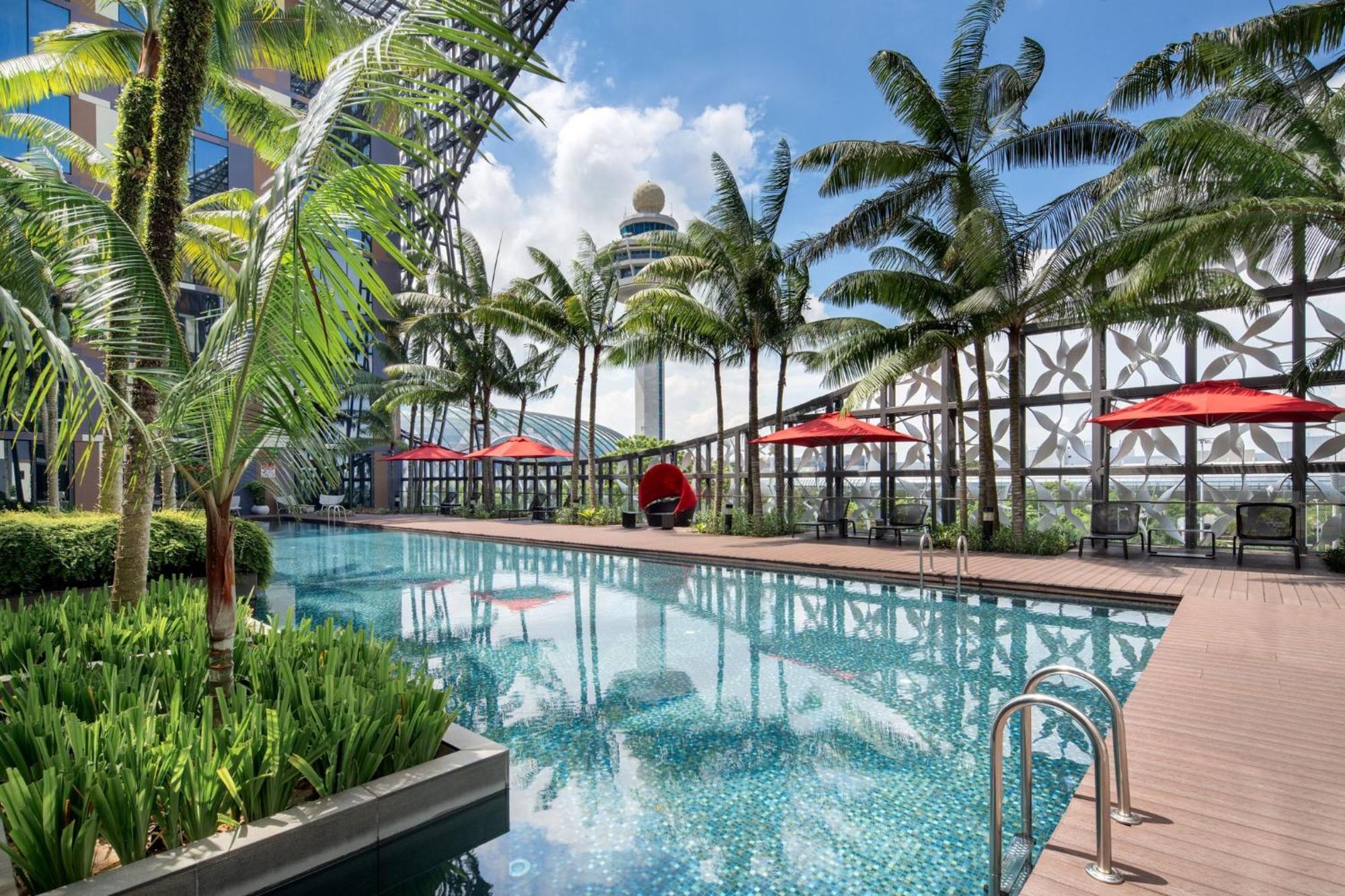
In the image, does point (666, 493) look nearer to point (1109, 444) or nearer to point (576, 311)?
point (576, 311)

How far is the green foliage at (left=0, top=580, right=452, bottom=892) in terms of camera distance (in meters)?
2.43

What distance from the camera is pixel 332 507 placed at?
73.4 ft

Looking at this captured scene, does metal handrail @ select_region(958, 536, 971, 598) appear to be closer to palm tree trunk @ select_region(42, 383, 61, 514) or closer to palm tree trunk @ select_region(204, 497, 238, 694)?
palm tree trunk @ select_region(204, 497, 238, 694)

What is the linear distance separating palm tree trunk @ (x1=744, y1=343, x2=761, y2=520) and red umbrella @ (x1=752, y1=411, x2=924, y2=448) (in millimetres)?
1382

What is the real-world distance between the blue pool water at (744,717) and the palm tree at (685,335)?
620 centimetres

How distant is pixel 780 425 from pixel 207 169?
19.4 m

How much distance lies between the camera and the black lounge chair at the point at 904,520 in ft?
43.6

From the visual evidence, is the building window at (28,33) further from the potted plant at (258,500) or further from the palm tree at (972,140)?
the palm tree at (972,140)

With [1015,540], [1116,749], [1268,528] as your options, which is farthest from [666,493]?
[1116,749]

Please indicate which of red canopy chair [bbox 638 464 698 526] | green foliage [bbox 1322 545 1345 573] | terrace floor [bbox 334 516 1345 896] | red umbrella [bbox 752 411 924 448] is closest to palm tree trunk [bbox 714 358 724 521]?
red canopy chair [bbox 638 464 698 526]

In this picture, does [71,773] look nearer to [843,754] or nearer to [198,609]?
[198,609]

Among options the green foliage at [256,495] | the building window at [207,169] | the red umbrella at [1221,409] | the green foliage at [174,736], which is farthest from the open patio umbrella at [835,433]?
the building window at [207,169]

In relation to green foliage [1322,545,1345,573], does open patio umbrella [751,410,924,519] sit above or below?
above

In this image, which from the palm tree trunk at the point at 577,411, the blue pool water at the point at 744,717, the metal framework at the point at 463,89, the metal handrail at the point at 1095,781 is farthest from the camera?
the metal framework at the point at 463,89
